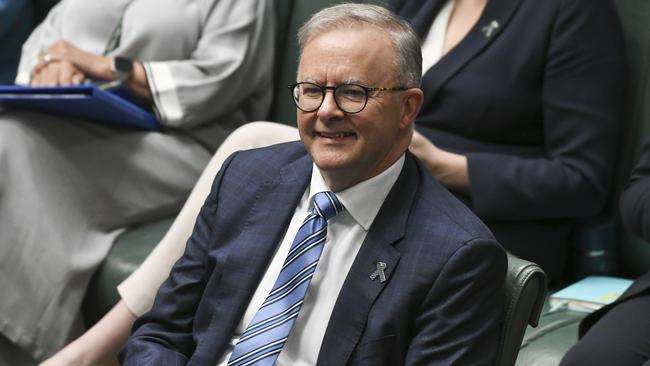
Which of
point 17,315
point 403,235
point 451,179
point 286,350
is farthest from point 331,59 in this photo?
point 17,315

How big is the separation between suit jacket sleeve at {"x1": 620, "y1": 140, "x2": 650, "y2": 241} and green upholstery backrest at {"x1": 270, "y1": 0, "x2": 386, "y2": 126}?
1279 mm

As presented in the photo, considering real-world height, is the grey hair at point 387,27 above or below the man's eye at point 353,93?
above

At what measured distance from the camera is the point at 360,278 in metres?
1.76

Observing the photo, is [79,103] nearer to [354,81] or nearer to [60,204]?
[60,204]

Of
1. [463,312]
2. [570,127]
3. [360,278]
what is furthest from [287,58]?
[463,312]

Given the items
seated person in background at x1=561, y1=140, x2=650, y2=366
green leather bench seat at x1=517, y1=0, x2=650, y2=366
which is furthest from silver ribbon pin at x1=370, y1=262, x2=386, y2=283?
green leather bench seat at x1=517, y1=0, x2=650, y2=366

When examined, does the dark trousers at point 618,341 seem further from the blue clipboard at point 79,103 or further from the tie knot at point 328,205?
the blue clipboard at point 79,103

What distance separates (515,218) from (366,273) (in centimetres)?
87

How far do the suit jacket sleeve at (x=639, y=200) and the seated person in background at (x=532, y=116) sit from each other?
280mm

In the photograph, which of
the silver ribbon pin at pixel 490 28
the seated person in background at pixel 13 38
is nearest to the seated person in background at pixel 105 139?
the seated person in background at pixel 13 38

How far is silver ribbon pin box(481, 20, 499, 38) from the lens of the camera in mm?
2584

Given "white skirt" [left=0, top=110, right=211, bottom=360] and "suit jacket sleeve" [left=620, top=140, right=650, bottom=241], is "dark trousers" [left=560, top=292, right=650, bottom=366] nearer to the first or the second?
"suit jacket sleeve" [left=620, top=140, right=650, bottom=241]

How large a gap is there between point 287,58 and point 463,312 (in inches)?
69.2

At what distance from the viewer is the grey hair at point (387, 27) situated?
1758mm
